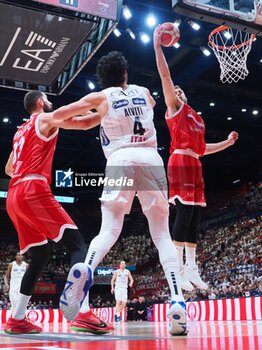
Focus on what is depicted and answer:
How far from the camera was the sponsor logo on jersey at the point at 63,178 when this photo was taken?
3135 cm

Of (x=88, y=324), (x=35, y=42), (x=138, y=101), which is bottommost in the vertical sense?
(x=88, y=324)

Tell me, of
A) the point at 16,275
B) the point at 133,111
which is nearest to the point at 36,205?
the point at 133,111

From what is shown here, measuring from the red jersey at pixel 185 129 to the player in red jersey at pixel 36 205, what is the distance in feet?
5.28

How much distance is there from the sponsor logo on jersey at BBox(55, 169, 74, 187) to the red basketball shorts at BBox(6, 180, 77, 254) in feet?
86.7

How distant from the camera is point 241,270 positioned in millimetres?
19391

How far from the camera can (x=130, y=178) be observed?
3947 mm

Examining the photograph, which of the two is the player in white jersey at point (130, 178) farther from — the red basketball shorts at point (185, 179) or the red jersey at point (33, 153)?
the red basketball shorts at point (185, 179)

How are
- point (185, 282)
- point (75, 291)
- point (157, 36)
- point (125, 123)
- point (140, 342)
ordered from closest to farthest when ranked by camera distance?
point (140, 342) < point (75, 291) < point (125, 123) < point (157, 36) < point (185, 282)

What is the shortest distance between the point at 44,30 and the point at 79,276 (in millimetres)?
4729

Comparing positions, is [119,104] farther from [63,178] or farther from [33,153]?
[63,178]

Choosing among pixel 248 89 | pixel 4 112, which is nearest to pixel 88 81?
pixel 4 112

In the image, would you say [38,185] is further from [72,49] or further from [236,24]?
[236,24]

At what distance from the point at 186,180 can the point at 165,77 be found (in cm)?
145

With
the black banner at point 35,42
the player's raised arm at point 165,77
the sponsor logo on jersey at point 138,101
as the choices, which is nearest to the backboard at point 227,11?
the black banner at point 35,42
